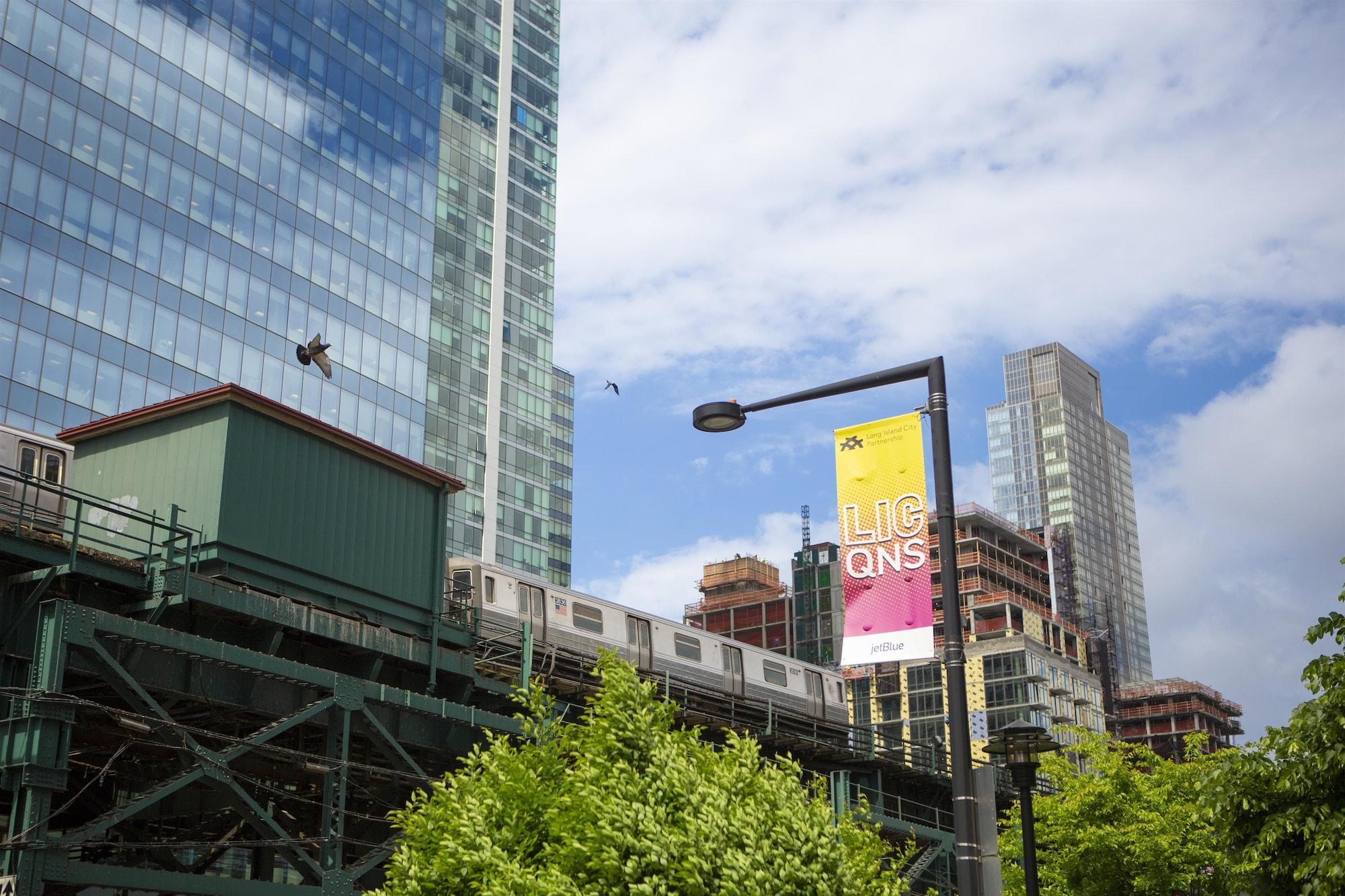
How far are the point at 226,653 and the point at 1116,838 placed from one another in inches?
933

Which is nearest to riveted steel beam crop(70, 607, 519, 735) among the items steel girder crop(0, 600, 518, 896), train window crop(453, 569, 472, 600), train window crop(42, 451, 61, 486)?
steel girder crop(0, 600, 518, 896)

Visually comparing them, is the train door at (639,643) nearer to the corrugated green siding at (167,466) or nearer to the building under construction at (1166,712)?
the corrugated green siding at (167,466)

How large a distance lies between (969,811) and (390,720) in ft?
61.9

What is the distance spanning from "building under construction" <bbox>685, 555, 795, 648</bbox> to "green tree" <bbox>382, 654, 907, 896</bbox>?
386 ft

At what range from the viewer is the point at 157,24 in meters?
83.8

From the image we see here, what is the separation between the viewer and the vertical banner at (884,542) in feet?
43.0

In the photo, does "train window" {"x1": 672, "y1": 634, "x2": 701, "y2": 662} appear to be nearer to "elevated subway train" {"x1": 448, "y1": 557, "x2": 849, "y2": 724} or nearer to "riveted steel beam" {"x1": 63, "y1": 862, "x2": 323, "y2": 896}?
"elevated subway train" {"x1": 448, "y1": 557, "x2": 849, "y2": 724}

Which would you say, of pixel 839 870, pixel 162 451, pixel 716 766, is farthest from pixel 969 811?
pixel 162 451

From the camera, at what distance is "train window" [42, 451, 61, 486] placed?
29.8 metres

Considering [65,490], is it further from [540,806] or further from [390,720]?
[540,806]

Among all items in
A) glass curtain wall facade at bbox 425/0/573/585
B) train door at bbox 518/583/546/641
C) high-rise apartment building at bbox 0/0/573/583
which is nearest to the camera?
train door at bbox 518/583/546/641

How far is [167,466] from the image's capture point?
28.3 meters

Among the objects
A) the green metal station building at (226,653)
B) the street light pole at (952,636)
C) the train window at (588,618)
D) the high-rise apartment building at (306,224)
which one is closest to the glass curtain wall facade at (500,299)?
the high-rise apartment building at (306,224)

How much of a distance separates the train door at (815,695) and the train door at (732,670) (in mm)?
5102
